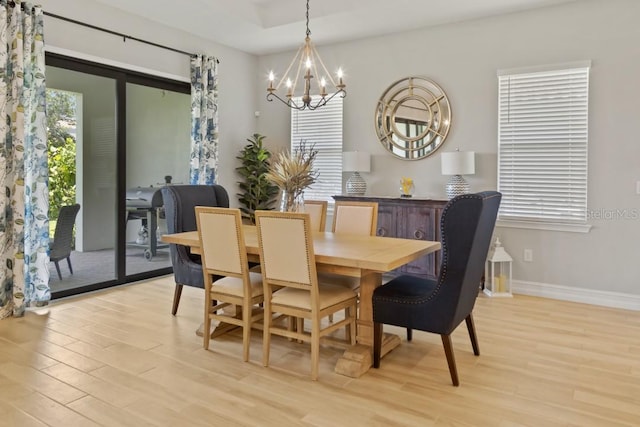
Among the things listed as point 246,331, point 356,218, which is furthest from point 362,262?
point 356,218

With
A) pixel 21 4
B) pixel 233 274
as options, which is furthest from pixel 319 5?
pixel 233 274

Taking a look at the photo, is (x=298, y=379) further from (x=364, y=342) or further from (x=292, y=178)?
(x=292, y=178)

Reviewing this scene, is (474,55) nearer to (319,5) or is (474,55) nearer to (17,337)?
(319,5)

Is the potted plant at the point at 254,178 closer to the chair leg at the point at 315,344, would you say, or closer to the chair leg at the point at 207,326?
the chair leg at the point at 207,326

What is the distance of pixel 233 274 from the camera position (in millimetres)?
3131

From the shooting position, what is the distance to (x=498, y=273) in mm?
5004

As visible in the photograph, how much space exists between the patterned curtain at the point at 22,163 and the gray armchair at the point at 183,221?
114 cm

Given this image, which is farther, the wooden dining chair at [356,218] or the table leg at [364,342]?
the wooden dining chair at [356,218]

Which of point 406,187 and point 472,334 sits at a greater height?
point 406,187

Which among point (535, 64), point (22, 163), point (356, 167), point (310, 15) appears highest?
point (310, 15)

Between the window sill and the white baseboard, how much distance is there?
0.57 m

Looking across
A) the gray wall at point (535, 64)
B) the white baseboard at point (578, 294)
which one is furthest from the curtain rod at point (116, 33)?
the white baseboard at point (578, 294)

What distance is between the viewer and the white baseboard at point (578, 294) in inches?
172

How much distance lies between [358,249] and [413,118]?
2.87 meters
